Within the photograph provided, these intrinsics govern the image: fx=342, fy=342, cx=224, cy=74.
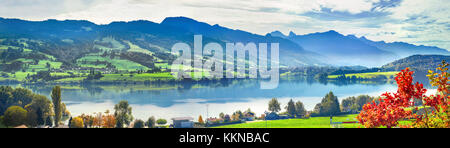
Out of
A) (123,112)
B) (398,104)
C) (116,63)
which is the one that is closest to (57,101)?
(123,112)

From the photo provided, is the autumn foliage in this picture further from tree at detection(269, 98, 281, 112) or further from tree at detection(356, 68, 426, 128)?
tree at detection(269, 98, 281, 112)

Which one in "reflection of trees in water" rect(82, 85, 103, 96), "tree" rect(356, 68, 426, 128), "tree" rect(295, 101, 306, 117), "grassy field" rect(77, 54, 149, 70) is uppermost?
"grassy field" rect(77, 54, 149, 70)

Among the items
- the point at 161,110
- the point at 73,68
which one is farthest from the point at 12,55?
the point at 161,110

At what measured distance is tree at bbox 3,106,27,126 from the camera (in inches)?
707

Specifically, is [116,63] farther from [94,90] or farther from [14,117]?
[14,117]

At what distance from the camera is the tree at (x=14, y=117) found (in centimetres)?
1796

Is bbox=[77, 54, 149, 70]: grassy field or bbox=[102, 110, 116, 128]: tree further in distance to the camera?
bbox=[77, 54, 149, 70]: grassy field

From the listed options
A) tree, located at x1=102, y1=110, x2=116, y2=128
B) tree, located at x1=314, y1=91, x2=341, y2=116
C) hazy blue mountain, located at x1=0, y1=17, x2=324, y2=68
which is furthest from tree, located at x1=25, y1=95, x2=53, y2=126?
hazy blue mountain, located at x1=0, y1=17, x2=324, y2=68

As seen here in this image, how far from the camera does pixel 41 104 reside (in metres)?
23.1

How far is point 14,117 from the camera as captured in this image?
18.4 meters
